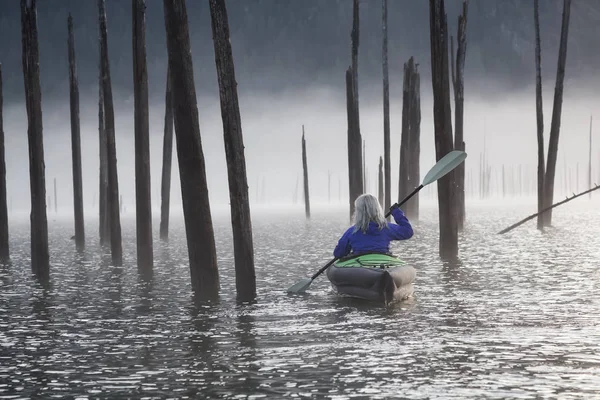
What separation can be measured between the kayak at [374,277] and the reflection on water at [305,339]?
198 mm

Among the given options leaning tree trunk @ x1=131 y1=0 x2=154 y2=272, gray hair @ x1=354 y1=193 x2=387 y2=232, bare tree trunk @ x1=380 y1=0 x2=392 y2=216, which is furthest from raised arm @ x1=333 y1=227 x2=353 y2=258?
bare tree trunk @ x1=380 y1=0 x2=392 y2=216

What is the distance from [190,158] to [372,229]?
9.28ft

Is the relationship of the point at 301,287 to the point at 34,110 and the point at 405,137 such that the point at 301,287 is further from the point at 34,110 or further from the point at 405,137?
the point at 405,137

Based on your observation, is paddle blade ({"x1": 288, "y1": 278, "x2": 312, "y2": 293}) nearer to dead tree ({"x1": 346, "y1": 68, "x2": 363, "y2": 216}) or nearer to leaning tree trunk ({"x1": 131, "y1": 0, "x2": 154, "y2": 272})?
leaning tree trunk ({"x1": 131, "y1": 0, "x2": 154, "y2": 272})

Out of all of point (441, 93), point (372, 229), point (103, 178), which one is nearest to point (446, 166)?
point (372, 229)

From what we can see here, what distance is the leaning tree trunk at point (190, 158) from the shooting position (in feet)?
43.5

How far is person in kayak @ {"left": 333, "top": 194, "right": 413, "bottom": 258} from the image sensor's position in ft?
42.8

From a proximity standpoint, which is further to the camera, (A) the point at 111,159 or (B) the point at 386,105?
(B) the point at 386,105

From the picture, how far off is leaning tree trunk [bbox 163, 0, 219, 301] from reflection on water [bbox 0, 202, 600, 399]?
623 mm

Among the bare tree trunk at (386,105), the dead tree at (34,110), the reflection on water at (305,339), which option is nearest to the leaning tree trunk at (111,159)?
the dead tree at (34,110)

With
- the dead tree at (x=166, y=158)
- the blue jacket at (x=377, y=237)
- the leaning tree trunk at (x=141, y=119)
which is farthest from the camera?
the dead tree at (x=166, y=158)

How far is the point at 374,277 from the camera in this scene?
41.7 ft

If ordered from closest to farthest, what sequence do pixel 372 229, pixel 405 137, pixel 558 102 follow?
1. pixel 372 229
2. pixel 558 102
3. pixel 405 137

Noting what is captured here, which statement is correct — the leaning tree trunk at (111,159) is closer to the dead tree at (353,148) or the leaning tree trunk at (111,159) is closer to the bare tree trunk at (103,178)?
the bare tree trunk at (103,178)
